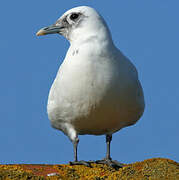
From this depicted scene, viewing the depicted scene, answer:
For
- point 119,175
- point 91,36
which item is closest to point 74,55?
point 91,36

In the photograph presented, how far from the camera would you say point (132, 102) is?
11750 mm

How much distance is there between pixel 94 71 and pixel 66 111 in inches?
47.1

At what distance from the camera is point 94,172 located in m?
11.1

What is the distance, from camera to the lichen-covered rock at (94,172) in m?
10.3

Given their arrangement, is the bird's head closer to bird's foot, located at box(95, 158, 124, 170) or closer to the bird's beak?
the bird's beak

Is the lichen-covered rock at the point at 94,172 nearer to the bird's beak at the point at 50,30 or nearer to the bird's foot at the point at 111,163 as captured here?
the bird's foot at the point at 111,163

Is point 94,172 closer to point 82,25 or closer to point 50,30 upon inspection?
point 82,25

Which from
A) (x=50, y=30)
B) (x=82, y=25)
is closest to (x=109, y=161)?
(x=82, y=25)

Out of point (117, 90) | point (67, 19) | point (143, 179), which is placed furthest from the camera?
point (67, 19)

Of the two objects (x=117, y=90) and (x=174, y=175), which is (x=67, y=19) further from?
(x=174, y=175)

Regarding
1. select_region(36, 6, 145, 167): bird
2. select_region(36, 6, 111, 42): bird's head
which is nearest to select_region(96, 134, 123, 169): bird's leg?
select_region(36, 6, 145, 167): bird

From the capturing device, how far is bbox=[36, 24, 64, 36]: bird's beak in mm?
12258

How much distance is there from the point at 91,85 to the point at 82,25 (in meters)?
1.53

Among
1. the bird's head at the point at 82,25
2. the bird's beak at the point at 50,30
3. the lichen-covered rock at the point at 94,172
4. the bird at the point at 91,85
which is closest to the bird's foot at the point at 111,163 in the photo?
the bird at the point at 91,85
